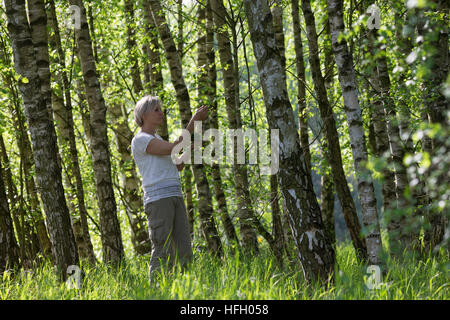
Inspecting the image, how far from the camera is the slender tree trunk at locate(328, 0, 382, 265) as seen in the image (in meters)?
4.80

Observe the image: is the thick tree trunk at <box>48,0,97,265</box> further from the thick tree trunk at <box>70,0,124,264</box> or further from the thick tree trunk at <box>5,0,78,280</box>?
the thick tree trunk at <box>5,0,78,280</box>

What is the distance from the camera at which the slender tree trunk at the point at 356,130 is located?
480cm

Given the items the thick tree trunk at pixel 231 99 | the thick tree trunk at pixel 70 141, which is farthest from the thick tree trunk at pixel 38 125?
the thick tree trunk at pixel 70 141

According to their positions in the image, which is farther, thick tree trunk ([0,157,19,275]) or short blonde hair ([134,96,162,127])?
thick tree trunk ([0,157,19,275])

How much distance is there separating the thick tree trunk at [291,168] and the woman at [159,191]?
76 centimetres

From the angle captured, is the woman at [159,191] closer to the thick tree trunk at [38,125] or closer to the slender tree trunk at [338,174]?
the thick tree trunk at [38,125]

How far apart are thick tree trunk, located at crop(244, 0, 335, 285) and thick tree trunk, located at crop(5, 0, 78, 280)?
2.48 metres

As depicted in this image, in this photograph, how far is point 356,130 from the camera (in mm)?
4934

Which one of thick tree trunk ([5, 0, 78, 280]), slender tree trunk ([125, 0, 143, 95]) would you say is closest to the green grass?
thick tree trunk ([5, 0, 78, 280])

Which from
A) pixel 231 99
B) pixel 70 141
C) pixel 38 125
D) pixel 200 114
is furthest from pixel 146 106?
pixel 70 141

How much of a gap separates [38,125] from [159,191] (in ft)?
5.18

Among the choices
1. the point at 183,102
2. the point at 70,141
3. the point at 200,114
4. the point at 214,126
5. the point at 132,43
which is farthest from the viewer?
the point at 132,43

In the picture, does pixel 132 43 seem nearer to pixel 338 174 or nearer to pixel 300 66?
pixel 300 66
